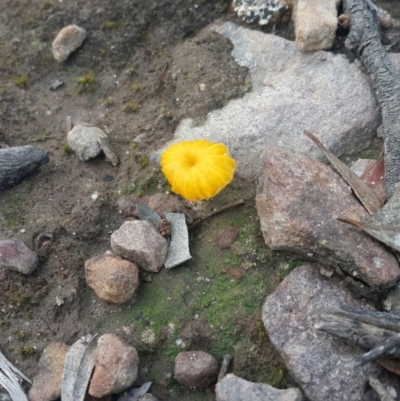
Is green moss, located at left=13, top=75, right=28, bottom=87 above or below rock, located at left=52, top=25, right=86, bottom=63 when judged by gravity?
below

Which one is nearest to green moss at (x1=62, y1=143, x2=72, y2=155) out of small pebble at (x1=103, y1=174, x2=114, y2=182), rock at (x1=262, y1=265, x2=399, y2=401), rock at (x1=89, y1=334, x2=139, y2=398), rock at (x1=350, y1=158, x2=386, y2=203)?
small pebble at (x1=103, y1=174, x2=114, y2=182)

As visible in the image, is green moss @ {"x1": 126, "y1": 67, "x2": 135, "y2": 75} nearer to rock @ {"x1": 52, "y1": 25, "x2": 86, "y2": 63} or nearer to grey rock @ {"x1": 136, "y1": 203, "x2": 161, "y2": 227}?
rock @ {"x1": 52, "y1": 25, "x2": 86, "y2": 63}

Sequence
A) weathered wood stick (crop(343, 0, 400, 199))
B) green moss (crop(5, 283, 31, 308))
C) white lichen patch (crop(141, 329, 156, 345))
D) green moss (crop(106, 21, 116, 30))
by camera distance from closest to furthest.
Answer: white lichen patch (crop(141, 329, 156, 345)), green moss (crop(5, 283, 31, 308)), weathered wood stick (crop(343, 0, 400, 199)), green moss (crop(106, 21, 116, 30))

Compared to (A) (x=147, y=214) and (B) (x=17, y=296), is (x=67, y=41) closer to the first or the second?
(A) (x=147, y=214)

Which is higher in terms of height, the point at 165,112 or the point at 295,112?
the point at 165,112

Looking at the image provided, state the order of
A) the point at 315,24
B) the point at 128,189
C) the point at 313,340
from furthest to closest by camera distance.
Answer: the point at 315,24
the point at 128,189
the point at 313,340

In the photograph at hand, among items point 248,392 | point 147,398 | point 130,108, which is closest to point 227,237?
point 248,392

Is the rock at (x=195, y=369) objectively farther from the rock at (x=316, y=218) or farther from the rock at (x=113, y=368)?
the rock at (x=316, y=218)
